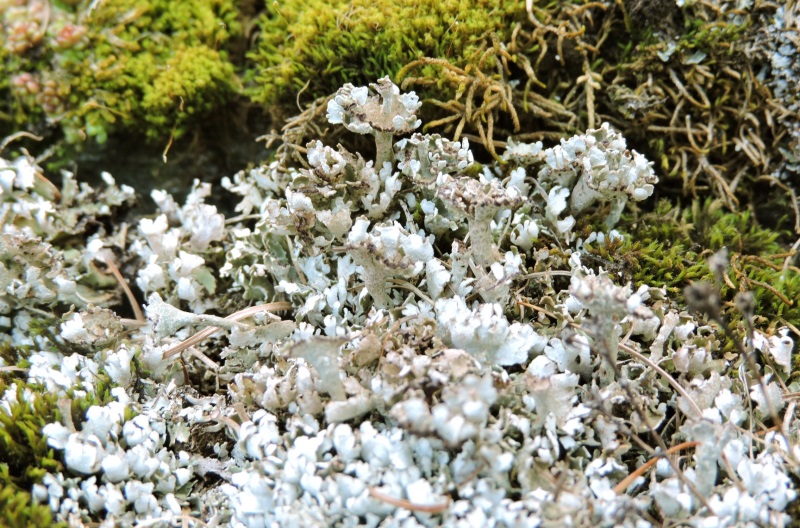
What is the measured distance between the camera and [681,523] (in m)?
1.87

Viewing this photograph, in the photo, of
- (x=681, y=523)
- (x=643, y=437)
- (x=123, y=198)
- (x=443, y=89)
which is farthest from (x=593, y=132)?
(x=123, y=198)

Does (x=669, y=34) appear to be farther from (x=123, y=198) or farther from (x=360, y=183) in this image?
(x=123, y=198)

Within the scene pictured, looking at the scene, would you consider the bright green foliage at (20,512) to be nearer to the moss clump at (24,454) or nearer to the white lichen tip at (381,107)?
the moss clump at (24,454)

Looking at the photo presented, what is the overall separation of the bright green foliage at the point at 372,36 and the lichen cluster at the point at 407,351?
25cm

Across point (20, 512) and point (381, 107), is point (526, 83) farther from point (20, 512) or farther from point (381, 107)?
point (20, 512)

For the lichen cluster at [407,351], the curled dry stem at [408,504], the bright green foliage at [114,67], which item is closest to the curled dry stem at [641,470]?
the lichen cluster at [407,351]

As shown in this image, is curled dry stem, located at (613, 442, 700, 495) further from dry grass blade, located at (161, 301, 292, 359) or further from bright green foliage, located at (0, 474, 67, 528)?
bright green foliage, located at (0, 474, 67, 528)

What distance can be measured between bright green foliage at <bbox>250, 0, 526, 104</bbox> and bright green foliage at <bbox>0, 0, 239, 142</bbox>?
441mm

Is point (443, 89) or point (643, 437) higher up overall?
point (443, 89)

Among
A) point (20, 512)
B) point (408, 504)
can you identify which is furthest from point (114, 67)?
point (408, 504)

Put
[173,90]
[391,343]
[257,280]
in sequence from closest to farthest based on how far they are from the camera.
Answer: [391,343]
[257,280]
[173,90]

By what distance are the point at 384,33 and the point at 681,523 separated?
2254mm

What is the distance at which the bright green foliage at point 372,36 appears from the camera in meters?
2.85

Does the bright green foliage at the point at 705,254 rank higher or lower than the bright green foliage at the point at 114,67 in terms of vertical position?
lower
